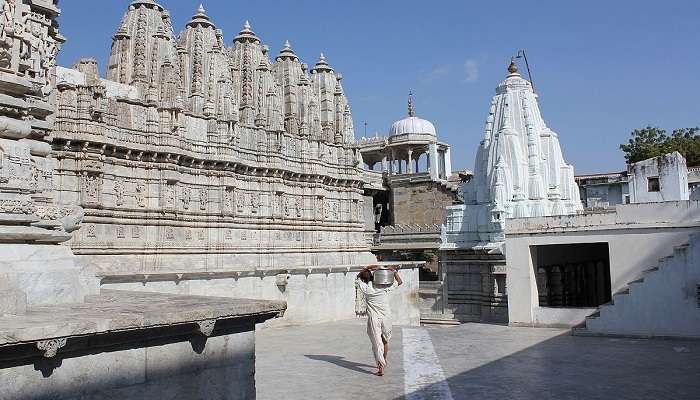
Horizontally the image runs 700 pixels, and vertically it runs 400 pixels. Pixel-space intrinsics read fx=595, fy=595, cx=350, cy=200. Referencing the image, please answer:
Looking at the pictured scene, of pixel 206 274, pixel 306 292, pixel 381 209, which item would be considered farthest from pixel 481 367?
pixel 381 209

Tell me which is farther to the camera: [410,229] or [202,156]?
[410,229]

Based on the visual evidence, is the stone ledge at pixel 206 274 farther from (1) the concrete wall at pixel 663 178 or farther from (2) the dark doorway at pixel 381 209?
(2) the dark doorway at pixel 381 209

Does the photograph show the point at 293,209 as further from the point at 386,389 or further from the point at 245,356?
the point at 245,356

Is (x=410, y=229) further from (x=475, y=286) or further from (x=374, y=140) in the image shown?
(x=475, y=286)

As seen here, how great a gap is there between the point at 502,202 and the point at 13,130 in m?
17.2

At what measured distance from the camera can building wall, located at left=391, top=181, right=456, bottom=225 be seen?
1861 inches

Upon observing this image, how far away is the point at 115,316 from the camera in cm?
477

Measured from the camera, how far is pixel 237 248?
26781 millimetres

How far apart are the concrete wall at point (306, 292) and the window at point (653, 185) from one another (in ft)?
32.6

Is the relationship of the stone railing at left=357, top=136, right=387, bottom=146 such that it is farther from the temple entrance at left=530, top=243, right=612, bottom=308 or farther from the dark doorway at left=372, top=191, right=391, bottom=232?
the temple entrance at left=530, top=243, right=612, bottom=308

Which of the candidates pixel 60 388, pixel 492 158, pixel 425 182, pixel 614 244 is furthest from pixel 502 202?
pixel 425 182

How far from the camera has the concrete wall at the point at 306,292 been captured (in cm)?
1756

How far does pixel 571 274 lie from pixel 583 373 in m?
11.8

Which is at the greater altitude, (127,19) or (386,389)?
(127,19)
